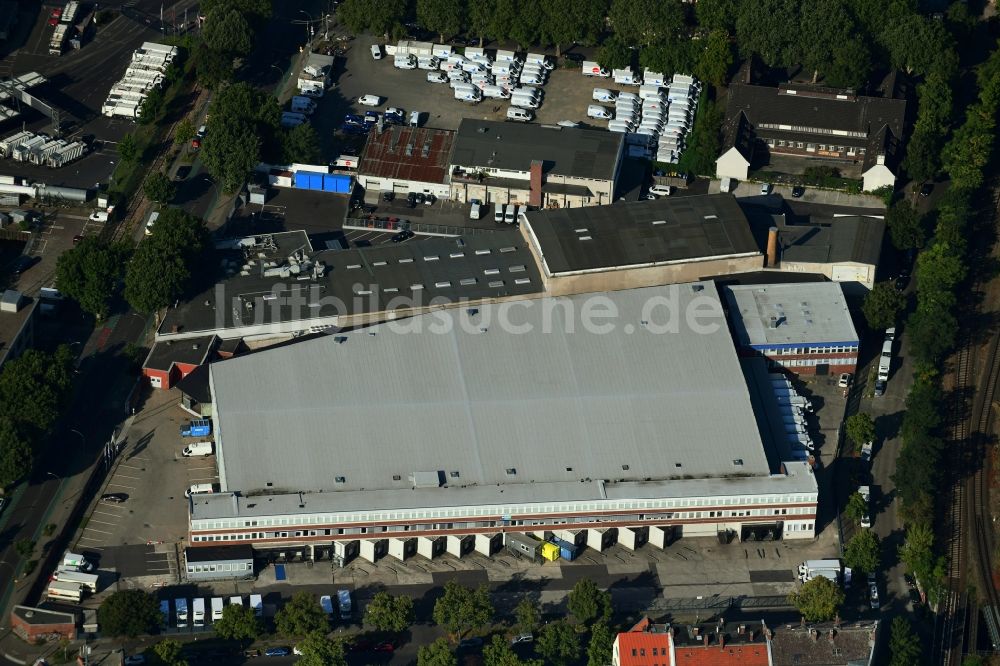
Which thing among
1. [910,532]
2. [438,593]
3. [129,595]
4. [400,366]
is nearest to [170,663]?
[129,595]

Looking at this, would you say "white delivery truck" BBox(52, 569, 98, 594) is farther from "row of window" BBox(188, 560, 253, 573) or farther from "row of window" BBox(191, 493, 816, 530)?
"row of window" BBox(191, 493, 816, 530)

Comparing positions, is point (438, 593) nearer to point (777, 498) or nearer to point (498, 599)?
point (498, 599)

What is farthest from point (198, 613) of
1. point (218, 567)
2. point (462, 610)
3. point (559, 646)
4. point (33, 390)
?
point (559, 646)

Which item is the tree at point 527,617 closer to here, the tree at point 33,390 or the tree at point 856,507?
the tree at point 856,507

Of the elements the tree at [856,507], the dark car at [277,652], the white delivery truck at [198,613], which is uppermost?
the tree at [856,507]

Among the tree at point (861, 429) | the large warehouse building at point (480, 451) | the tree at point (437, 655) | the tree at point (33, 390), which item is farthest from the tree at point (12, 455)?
the tree at point (861, 429)

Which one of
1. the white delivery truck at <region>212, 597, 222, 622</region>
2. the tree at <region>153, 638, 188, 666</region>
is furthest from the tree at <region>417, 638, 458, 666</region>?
the tree at <region>153, 638, 188, 666</region>

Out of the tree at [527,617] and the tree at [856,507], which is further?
the tree at [856,507]
